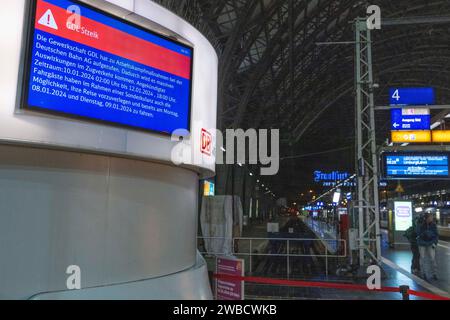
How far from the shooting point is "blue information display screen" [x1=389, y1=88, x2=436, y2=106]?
14336 mm

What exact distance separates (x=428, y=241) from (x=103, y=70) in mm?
11045

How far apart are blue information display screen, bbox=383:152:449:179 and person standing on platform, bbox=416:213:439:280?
2.01 m

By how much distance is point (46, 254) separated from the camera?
3.80 m

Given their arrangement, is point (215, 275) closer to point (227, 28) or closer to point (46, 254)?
point (46, 254)

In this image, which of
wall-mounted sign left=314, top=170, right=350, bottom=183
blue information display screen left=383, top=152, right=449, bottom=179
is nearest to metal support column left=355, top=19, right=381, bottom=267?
blue information display screen left=383, top=152, right=449, bottom=179

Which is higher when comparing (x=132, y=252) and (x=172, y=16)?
(x=172, y=16)

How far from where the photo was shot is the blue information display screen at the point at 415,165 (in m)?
14.1

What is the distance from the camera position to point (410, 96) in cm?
1451

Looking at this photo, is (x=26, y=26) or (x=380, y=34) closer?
(x=26, y=26)

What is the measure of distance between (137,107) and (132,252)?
1.48m

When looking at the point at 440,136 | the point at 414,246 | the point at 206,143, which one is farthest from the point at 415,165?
the point at 206,143

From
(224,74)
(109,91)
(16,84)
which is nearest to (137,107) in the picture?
(109,91)

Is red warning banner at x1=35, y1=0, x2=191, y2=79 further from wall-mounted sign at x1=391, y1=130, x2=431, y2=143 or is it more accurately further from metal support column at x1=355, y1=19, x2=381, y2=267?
wall-mounted sign at x1=391, y1=130, x2=431, y2=143
